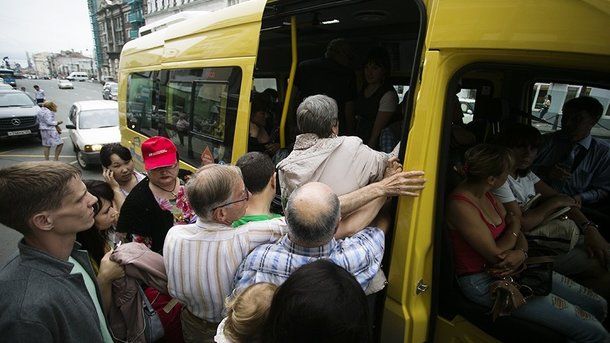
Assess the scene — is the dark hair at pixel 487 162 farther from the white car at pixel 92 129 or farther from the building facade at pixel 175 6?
the building facade at pixel 175 6

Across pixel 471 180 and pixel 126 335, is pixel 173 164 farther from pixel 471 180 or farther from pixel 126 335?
pixel 471 180

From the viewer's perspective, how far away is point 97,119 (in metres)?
9.94

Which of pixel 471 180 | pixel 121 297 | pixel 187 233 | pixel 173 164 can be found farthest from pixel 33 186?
pixel 471 180

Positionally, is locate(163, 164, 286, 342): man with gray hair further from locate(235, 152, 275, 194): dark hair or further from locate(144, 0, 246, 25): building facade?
locate(144, 0, 246, 25): building facade

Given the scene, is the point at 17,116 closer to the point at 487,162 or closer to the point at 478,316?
the point at 487,162

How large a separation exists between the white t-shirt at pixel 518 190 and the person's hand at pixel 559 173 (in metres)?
0.50

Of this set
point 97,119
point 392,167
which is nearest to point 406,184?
point 392,167

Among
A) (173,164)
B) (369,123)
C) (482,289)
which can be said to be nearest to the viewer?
(482,289)

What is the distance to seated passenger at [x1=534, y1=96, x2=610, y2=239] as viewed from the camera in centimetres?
271

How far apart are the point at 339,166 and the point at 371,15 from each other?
7.68 feet

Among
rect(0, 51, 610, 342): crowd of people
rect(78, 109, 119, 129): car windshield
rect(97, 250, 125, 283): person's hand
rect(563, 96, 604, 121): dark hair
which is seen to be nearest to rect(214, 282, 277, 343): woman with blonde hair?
rect(0, 51, 610, 342): crowd of people

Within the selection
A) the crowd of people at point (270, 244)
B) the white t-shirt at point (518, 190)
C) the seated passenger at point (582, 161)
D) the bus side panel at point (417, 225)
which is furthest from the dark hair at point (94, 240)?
the seated passenger at point (582, 161)

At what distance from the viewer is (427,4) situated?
5.37 ft

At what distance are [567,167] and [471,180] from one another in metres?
1.64
